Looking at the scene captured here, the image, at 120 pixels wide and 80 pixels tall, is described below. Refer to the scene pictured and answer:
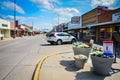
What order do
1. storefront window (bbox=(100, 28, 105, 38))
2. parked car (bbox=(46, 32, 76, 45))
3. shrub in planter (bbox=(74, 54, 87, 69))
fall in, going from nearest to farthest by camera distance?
shrub in planter (bbox=(74, 54, 87, 69))
parked car (bbox=(46, 32, 76, 45))
storefront window (bbox=(100, 28, 105, 38))

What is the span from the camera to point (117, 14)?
1941 cm

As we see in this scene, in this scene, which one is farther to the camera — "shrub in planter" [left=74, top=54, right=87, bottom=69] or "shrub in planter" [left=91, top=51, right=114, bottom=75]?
"shrub in planter" [left=74, top=54, right=87, bottom=69]

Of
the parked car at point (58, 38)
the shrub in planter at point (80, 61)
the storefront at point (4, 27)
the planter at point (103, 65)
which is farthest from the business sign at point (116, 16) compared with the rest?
the storefront at point (4, 27)

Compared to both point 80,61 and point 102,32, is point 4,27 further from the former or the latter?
point 80,61

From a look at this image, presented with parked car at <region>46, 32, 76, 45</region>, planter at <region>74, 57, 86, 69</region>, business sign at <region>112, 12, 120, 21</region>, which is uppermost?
business sign at <region>112, 12, 120, 21</region>

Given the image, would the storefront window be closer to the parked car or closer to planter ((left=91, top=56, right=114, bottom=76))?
the parked car

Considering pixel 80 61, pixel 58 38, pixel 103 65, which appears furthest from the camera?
pixel 58 38

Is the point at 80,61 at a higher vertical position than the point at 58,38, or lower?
lower

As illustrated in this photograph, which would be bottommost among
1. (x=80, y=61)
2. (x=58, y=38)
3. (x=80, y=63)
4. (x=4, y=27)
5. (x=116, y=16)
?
(x=80, y=63)

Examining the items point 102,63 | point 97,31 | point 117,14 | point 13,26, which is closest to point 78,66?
point 102,63

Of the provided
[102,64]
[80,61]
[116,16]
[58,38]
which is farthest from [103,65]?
[58,38]

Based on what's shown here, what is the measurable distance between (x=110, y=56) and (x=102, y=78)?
3.53 feet

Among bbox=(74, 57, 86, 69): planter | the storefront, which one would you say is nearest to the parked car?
bbox=(74, 57, 86, 69): planter

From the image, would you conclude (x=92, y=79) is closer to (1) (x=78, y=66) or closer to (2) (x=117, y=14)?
(1) (x=78, y=66)
